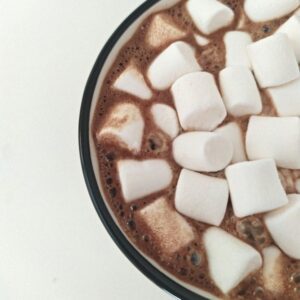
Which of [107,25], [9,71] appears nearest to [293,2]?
[107,25]

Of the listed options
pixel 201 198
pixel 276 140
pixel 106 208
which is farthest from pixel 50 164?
pixel 276 140

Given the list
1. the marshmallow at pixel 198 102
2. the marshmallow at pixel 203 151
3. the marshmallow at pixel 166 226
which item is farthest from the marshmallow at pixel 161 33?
the marshmallow at pixel 166 226

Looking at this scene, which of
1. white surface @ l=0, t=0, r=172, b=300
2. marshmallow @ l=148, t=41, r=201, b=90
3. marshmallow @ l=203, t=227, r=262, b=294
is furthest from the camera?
white surface @ l=0, t=0, r=172, b=300

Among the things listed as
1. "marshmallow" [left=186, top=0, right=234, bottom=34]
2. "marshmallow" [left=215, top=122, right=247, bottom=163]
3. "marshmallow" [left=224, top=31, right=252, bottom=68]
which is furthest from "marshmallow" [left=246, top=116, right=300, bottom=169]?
"marshmallow" [left=186, top=0, right=234, bottom=34]

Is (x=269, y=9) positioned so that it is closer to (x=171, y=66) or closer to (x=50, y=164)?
(x=171, y=66)

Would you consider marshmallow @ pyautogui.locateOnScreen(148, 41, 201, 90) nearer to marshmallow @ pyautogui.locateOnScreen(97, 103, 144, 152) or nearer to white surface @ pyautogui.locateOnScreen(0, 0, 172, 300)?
marshmallow @ pyautogui.locateOnScreen(97, 103, 144, 152)

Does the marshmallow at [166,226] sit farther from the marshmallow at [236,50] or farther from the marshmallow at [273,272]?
the marshmallow at [236,50]

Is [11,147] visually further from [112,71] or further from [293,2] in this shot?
[293,2]
